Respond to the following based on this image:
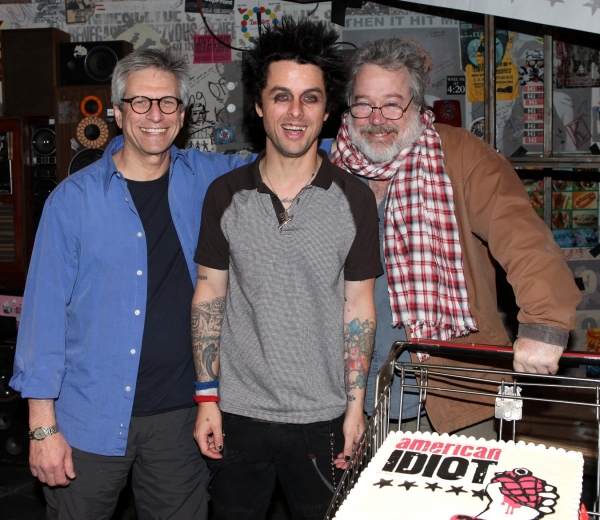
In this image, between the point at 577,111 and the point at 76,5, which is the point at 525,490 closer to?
the point at 577,111

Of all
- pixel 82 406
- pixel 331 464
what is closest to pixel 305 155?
pixel 331 464

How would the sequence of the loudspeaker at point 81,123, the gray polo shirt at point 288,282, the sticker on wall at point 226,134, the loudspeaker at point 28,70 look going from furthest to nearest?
the sticker on wall at point 226,134 → the loudspeaker at point 28,70 → the loudspeaker at point 81,123 → the gray polo shirt at point 288,282

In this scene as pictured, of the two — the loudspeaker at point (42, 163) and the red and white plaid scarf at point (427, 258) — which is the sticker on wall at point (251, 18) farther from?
the red and white plaid scarf at point (427, 258)

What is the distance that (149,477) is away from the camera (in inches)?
83.1

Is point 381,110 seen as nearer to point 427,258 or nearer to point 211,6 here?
point 427,258

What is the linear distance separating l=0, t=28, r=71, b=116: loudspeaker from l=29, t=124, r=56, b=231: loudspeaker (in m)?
0.12

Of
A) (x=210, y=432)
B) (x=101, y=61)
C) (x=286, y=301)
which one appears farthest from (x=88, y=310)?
(x=101, y=61)

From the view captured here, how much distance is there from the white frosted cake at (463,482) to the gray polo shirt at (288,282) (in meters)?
0.39

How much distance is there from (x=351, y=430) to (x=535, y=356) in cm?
55

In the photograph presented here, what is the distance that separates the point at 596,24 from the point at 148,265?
6.40ft

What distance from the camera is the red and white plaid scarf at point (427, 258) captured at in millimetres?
1944

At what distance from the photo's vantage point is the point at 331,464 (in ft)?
6.15

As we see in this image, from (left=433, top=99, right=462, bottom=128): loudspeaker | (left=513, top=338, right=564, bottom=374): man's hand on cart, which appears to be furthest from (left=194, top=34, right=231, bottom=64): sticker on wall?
(left=513, top=338, right=564, bottom=374): man's hand on cart

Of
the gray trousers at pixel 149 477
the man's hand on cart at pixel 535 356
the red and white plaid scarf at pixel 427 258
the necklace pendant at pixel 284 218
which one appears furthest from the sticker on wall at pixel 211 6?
the man's hand on cart at pixel 535 356
